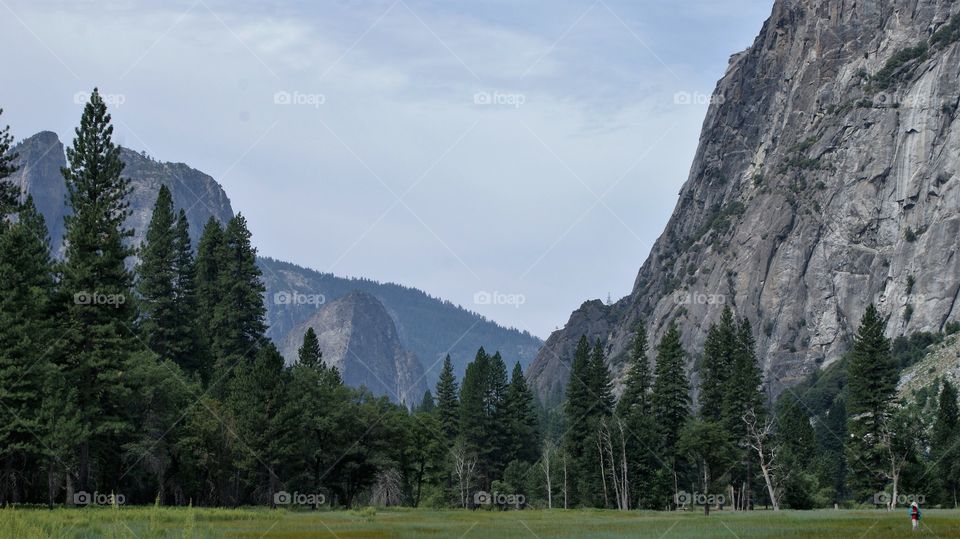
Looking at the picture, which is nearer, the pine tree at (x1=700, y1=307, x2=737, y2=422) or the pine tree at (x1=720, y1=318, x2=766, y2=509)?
the pine tree at (x1=720, y1=318, x2=766, y2=509)

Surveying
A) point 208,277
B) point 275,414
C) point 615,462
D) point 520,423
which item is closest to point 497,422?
point 520,423

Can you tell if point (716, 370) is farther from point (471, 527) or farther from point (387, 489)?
point (471, 527)

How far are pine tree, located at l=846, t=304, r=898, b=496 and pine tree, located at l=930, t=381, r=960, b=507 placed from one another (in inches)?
814

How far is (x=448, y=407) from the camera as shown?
159875mm

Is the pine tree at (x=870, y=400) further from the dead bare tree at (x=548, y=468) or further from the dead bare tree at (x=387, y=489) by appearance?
the dead bare tree at (x=387, y=489)

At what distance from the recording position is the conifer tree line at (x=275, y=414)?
7675 centimetres

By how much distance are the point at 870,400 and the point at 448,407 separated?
6608cm

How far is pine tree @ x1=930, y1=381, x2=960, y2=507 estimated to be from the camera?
423 ft

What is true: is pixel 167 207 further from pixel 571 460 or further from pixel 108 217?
pixel 571 460

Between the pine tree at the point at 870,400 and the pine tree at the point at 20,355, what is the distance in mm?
78291

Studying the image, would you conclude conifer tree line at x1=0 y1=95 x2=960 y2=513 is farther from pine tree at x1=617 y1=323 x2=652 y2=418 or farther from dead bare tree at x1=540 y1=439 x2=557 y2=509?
dead bare tree at x1=540 y1=439 x2=557 y2=509

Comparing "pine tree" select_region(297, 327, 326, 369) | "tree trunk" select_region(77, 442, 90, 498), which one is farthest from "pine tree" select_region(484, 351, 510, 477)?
"tree trunk" select_region(77, 442, 90, 498)

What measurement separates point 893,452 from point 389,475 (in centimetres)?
5291

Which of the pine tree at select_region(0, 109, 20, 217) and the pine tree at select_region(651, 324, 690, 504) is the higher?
the pine tree at select_region(0, 109, 20, 217)
